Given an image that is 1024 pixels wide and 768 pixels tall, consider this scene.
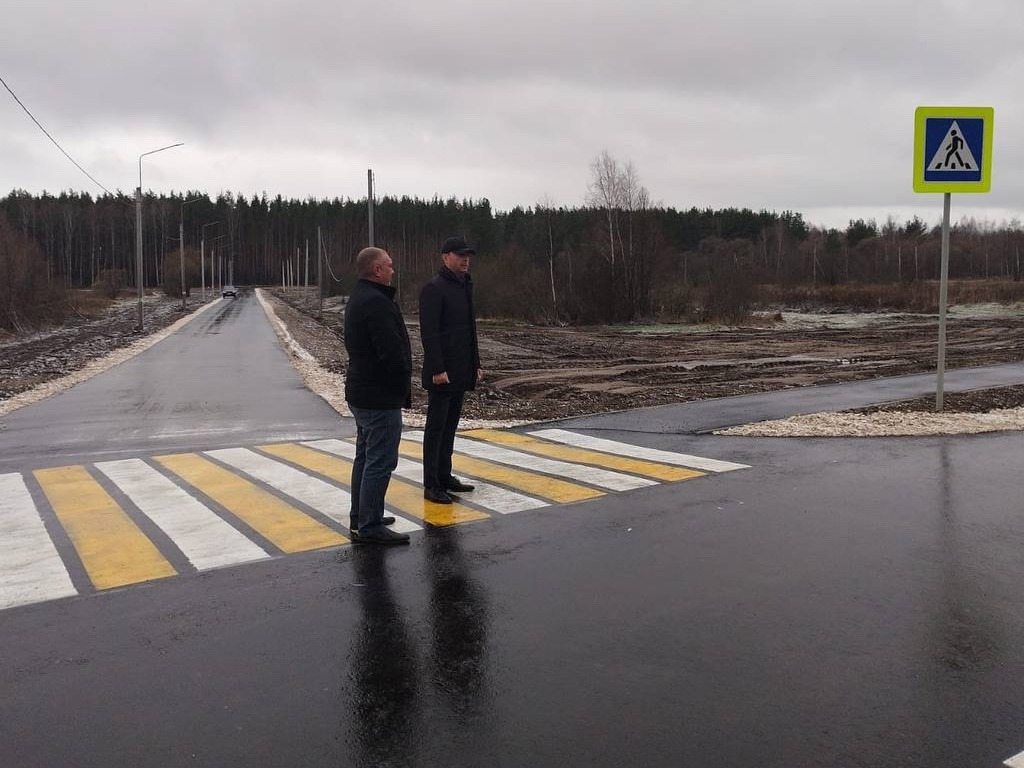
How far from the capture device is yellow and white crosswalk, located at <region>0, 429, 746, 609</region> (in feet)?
17.9

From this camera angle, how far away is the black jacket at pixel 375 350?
19.2 ft

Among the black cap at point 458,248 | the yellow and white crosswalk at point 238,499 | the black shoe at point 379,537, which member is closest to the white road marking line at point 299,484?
the yellow and white crosswalk at point 238,499

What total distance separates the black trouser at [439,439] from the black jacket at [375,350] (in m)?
1.05

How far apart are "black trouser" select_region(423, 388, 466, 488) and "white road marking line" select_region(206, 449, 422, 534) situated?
24.3 inches

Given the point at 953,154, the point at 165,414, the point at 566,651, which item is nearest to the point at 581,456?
the point at 566,651

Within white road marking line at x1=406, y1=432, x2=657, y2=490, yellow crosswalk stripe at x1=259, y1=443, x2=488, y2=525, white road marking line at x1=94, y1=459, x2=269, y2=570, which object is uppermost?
white road marking line at x1=406, y1=432, x2=657, y2=490

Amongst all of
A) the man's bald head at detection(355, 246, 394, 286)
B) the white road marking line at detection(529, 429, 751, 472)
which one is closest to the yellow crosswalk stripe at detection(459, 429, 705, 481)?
the white road marking line at detection(529, 429, 751, 472)

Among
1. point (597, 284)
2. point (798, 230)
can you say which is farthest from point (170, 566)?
point (798, 230)

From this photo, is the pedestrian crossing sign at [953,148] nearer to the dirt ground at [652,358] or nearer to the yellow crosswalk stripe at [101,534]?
the dirt ground at [652,358]

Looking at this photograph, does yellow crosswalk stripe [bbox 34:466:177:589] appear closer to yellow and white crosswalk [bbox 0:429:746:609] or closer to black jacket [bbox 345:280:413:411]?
yellow and white crosswalk [bbox 0:429:746:609]

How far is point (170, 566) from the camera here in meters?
5.32

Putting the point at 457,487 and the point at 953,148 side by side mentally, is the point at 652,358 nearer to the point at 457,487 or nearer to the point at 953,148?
Result: the point at 953,148

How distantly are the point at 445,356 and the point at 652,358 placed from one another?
1898cm

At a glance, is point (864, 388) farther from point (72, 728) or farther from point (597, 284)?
point (597, 284)
